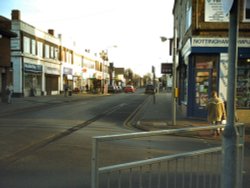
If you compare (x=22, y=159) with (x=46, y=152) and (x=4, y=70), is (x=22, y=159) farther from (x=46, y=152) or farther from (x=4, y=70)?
(x=4, y=70)

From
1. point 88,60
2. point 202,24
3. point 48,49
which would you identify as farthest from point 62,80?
point 202,24

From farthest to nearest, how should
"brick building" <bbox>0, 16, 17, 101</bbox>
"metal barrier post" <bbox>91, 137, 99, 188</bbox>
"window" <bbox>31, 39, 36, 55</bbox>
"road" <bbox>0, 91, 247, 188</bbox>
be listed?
"window" <bbox>31, 39, 36, 55</bbox> → "brick building" <bbox>0, 16, 17, 101</bbox> → "road" <bbox>0, 91, 247, 188</bbox> → "metal barrier post" <bbox>91, 137, 99, 188</bbox>

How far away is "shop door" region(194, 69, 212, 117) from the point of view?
19.2m

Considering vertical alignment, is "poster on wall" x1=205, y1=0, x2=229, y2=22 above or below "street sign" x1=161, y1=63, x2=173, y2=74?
above

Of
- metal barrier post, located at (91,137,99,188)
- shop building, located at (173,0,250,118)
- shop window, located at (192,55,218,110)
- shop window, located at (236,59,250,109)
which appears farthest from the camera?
shop window, located at (192,55,218,110)

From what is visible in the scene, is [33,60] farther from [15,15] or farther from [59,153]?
[59,153]

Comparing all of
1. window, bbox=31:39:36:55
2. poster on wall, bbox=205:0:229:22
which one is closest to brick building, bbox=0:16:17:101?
window, bbox=31:39:36:55

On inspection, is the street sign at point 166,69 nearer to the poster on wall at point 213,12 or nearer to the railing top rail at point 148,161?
the poster on wall at point 213,12

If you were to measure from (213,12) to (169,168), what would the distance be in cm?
1550

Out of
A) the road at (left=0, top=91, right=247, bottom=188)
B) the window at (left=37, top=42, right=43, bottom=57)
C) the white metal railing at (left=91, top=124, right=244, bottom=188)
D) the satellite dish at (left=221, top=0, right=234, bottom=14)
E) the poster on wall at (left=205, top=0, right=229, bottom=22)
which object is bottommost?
the road at (left=0, top=91, right=247, bottom=188)

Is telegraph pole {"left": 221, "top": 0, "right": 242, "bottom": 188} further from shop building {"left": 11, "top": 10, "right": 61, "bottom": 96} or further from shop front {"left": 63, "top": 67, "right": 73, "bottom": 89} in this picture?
shop front {"left": 63, "top": 67, "right": 73, "bottom": 89}

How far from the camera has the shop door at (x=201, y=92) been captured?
1919cm

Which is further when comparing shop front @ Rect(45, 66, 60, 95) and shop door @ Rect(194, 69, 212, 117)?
shop front @ Rect(45, 66, 60, 95)

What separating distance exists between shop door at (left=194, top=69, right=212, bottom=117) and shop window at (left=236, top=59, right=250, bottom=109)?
5.07ft
